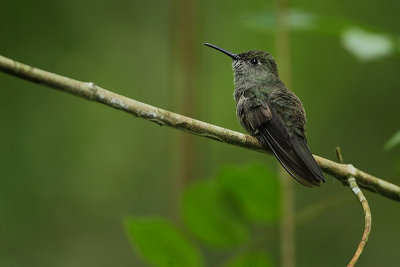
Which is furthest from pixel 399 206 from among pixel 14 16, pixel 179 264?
pixel 14 16

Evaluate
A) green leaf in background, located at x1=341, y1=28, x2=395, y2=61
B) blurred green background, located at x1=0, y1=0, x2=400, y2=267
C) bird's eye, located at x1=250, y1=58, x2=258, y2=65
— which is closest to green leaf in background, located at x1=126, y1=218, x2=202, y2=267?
green leaf in background, located at x1=341, y1=28, x2=395, y2=61

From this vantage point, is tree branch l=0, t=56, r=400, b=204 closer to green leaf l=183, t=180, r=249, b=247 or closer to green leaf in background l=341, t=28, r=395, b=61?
green leaf l=183, t=180, r=249, b=247

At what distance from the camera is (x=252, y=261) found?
9.67 feet

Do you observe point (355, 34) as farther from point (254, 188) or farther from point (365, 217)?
point (365, 217)

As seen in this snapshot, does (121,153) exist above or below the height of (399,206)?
above

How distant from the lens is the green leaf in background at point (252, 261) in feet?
9.66

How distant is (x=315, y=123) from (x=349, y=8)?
1.78 meters

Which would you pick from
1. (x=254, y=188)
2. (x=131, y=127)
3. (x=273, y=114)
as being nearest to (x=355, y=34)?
(x=273, y=114)

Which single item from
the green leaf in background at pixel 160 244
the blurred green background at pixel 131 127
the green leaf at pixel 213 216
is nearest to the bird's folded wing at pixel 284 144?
the green leaf at pixel 213 216

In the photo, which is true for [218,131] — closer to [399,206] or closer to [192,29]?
[192,29]

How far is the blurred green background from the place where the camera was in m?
7.16

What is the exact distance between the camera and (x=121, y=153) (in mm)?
7902

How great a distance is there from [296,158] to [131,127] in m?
5.04

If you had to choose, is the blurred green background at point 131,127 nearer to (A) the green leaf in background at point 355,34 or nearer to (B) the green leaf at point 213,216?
(A) the green leaf in background at point 355,34
